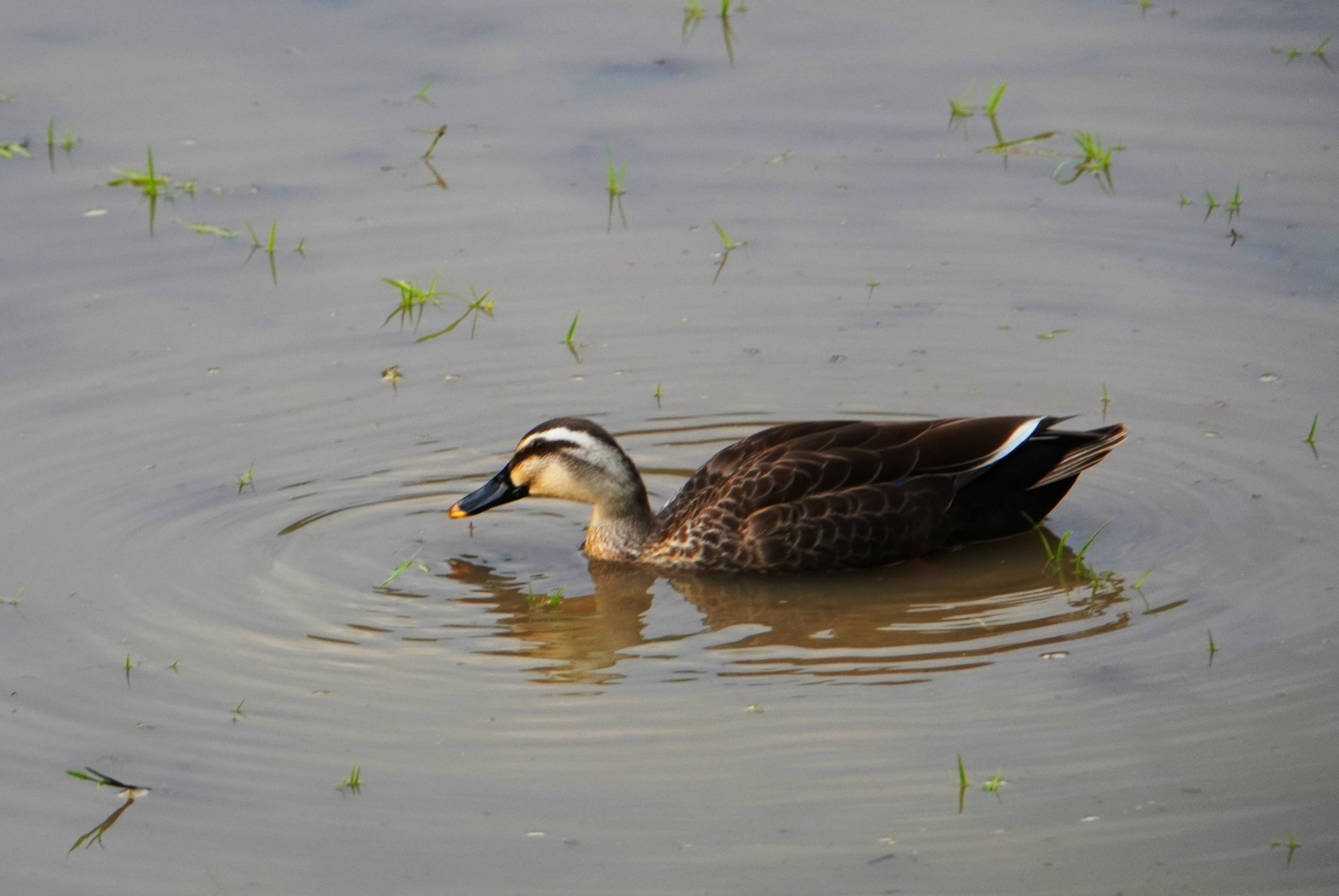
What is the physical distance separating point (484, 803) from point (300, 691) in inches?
45.8

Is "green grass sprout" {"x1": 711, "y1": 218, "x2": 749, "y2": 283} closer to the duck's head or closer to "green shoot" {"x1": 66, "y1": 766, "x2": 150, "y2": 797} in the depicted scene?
the duck's head

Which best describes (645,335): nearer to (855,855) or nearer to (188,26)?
(855,855)

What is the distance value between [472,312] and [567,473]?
225 centimetres

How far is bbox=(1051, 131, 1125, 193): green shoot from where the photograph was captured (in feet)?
37.1

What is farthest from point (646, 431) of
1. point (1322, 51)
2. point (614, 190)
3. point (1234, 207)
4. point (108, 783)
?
point (1322, 51)

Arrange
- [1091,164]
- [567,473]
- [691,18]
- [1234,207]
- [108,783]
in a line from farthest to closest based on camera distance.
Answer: [691,18] < [1091,164] < [1234,207] < [567,473] < [108,783]

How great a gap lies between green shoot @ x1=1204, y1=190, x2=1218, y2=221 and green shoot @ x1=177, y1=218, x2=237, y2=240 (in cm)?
597

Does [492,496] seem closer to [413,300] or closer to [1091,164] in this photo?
[413,300]

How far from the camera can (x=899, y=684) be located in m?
6.53

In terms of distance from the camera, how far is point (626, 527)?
817 cm

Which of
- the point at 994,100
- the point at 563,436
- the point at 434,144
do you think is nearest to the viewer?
the point at 563,436

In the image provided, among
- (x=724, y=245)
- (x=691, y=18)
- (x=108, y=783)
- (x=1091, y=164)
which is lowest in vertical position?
(x=108, y=783)

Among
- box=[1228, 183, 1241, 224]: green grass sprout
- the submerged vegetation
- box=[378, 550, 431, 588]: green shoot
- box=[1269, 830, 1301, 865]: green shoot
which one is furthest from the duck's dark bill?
box=[1228, 183, 1241, 224]: green grass sprout

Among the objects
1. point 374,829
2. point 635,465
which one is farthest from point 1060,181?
point 374,829
